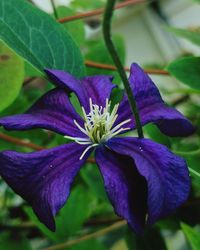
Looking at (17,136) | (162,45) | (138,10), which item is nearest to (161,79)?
(162,45)

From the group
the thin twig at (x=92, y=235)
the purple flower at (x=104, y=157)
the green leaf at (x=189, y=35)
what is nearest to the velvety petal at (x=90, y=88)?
the purple flower at (x=104, y=157)

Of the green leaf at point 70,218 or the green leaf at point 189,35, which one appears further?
the green leaf at point 70,218

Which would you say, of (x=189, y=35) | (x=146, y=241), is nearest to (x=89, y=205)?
(x=146, y=241)

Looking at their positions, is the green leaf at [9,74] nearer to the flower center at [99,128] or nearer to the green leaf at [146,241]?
the flower center at [99,128]

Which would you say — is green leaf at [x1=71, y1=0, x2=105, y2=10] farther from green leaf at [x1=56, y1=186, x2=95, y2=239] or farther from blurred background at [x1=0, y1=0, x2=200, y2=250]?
green leaf at [x1=56, y1=186, x2=95, y2=239]

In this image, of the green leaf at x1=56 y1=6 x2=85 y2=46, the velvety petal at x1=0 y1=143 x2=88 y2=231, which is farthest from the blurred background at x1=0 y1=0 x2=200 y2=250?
the velvety petal at x1=0 y1=143 x2=88 y2=231

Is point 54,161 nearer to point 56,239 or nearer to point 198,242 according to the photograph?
point 198,242

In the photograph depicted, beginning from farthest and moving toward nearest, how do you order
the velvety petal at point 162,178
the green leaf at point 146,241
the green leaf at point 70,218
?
the green leaf at point 70,218, the green leaf at point 146,241, the velvety petal at point 162,178
